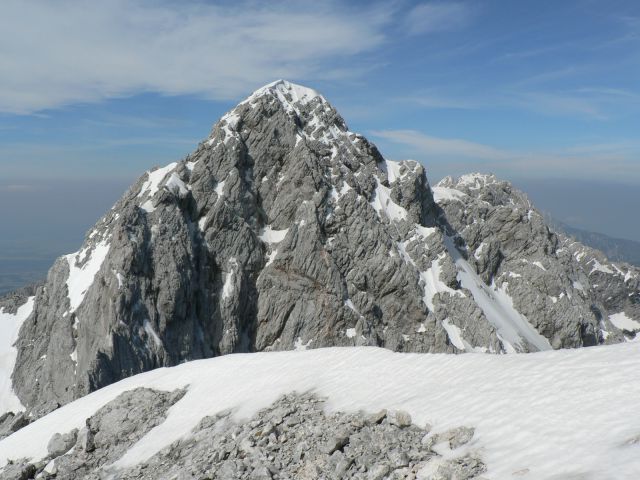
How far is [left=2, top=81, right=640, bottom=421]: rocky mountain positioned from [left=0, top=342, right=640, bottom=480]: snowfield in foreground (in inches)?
1504

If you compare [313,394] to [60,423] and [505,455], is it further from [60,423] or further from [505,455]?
[60,423]

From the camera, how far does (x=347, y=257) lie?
91.9 metres

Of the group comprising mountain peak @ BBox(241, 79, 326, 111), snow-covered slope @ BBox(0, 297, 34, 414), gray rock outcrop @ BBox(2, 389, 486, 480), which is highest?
mountain peak @ BBox(241, 79, 326, 111)

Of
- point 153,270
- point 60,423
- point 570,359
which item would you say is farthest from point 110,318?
point 570,359

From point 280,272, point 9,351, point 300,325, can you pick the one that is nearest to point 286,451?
point 300,325

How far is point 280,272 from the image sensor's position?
86688 mm

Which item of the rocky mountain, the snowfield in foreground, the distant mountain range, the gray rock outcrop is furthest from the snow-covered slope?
the gray rock outcrop

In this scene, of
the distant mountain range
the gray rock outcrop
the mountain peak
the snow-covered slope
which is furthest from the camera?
the mountain peak

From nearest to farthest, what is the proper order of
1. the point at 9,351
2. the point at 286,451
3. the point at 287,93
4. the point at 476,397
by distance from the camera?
the point at 476,397
the point at 286,451
the point at 9,351
the point at 287,93

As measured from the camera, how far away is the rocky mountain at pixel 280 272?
66.8 metres

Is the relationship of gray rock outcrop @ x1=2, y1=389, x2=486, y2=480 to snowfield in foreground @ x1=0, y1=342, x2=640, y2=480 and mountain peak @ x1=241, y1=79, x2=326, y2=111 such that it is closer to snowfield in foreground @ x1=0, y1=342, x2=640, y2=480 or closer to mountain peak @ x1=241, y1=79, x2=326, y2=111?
snowfield in foreground @ x1=0, y1=342, x2=640, y2=480

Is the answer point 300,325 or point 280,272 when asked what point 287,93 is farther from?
point 300,325

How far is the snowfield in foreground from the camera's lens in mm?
11148

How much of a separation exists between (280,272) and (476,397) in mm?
72414
